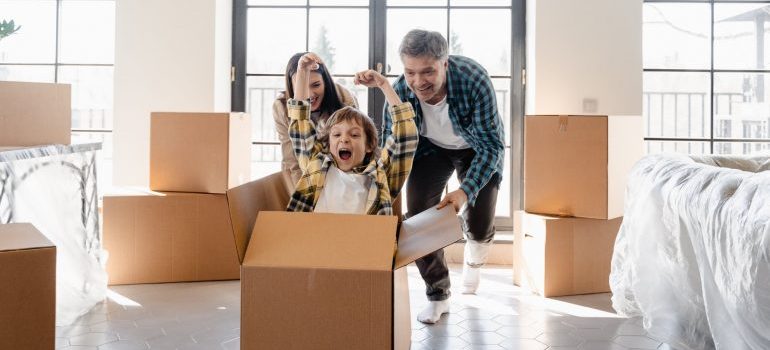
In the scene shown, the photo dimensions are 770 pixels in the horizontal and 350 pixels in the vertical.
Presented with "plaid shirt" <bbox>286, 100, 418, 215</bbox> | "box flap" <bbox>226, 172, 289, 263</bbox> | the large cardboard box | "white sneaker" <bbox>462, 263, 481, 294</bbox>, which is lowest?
"white sneaker" <bbox>462, 263, 481, 294</bbox>

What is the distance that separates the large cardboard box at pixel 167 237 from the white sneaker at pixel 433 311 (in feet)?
3.33

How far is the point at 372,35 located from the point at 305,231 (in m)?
2.58

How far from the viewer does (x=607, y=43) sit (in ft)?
12.0

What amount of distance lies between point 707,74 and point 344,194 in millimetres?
2581

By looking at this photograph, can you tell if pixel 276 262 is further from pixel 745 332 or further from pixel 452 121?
pixel 452 121

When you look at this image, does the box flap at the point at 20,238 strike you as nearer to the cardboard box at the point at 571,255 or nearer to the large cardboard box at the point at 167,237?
the large cardboard box at the point at 167,237

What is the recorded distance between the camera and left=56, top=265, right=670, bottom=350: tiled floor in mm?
2326

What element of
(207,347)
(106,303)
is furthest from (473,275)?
(106,303)

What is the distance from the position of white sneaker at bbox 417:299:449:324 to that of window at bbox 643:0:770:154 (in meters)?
1.80

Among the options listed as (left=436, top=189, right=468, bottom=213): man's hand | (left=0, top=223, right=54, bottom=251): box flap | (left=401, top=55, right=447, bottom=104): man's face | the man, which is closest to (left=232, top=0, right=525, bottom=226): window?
the man

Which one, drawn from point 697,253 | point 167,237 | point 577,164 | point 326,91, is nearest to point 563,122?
point 577,164

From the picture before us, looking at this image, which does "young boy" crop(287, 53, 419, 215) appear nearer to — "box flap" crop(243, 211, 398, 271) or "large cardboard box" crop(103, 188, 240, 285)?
"box flap" crop(243, 211, 398, 271)

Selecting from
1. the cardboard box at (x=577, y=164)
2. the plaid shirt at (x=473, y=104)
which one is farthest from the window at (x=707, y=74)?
the plaid shirt at (x=473, y=104)

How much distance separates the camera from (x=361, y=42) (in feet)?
13.0
